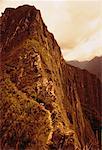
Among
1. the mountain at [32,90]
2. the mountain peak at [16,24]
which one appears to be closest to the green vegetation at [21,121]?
the mountain at [32,90]

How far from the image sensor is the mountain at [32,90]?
93.1 feet

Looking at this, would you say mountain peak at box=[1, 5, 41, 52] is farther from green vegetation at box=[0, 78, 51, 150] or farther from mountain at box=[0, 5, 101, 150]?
green vegetation at box=[0, 78, 51, 150]

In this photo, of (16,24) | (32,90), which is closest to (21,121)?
(32,90)

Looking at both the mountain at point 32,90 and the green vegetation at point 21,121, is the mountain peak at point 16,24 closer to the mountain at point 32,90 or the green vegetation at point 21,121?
the mountain at point 32,90

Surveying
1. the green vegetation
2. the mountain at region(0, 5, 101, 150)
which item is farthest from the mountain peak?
the green vegetation

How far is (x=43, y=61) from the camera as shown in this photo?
120 feet

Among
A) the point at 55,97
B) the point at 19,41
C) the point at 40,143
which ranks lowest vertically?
the point at 40,143

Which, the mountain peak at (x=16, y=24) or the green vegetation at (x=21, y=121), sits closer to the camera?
the green vegetation at (x=21, y=121)

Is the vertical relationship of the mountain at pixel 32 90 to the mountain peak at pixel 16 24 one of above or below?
below

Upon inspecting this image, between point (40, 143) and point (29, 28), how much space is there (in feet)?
48.1

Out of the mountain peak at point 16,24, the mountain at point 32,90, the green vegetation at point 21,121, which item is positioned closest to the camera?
the green vegetation at point 21,121

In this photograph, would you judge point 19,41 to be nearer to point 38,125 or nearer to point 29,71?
point 29,71

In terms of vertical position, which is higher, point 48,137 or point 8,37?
point 8,37

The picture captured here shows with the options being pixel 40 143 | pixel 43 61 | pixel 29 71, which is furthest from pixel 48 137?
pixel 43 61
